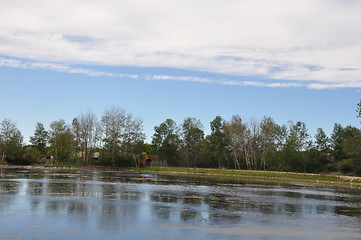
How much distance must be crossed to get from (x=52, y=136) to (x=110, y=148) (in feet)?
109

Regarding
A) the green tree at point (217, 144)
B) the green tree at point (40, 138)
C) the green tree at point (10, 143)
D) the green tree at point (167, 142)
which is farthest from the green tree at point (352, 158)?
the green tree at point (40, 138)

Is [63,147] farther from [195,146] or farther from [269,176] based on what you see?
[269,176]

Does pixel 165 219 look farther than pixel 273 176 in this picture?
No

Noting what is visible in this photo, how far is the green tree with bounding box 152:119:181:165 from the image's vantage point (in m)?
117

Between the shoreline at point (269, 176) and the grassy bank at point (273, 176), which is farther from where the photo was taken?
the grassy bank at point (273, 176)

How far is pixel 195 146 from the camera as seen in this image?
115250 millimetres

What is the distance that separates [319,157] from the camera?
302 ft

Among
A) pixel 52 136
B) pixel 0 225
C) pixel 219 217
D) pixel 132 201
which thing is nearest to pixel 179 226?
pixel 219 217

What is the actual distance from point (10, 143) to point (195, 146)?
51.9 m

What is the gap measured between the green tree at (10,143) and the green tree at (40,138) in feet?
96.4

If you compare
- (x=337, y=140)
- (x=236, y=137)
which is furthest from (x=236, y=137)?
(x=337, y=140)

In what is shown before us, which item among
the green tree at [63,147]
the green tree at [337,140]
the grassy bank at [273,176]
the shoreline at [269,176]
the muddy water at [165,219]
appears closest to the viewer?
the muddy water at [165,219]

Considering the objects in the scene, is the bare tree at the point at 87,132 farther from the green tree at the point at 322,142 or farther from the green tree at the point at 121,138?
the green tree at the point at 322,142

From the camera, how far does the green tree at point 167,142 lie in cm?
11744
